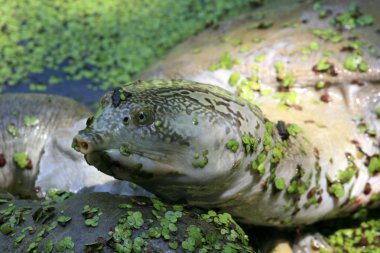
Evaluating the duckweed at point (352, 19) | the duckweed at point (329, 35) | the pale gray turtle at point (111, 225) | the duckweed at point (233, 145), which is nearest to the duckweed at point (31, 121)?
the pale gray turtle at point (111, 225)

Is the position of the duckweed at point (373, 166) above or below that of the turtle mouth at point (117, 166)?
below

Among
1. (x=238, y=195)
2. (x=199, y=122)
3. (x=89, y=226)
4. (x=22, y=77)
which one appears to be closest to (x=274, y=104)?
(x=238, y=195)

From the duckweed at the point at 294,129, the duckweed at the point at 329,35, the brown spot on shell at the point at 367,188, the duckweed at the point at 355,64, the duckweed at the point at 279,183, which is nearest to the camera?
the duckweed at the point at 279,183

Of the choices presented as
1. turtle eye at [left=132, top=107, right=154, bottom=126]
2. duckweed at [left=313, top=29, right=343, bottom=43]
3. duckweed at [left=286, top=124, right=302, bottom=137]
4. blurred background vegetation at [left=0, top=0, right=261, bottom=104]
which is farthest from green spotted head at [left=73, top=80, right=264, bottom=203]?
blurred background vegetation at [left=0, top=0, right=261, bottom=104]

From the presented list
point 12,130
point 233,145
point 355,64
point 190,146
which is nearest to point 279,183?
point 233,145

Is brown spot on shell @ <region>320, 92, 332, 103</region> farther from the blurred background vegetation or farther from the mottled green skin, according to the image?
the blurred background vegetation

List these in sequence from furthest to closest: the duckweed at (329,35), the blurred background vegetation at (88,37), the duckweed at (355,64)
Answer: the blurred background vegetation at (88,37)
the duckweed at (329,35)
the duckweed at (355,64)

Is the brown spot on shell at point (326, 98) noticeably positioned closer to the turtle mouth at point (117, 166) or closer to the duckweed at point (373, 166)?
the duckweed at point (373, 166)
